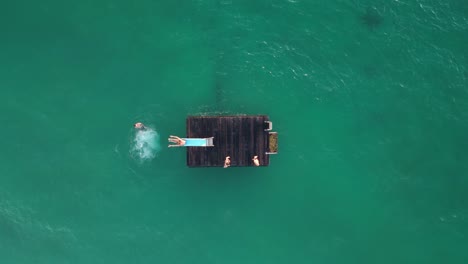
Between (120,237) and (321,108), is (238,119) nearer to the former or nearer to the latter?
(321,108)

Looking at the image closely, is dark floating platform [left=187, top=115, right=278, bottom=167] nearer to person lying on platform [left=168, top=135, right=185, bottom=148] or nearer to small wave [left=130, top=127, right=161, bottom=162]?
person lying on platform [left=168, top=135, right=185, bottom=148]

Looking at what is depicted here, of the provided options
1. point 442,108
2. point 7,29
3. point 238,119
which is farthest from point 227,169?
point 7,29

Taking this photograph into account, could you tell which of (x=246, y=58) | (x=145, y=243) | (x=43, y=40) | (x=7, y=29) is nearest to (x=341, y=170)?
(x=246, y=58)

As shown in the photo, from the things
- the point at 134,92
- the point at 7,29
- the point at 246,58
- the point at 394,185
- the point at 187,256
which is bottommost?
the point at 187,256

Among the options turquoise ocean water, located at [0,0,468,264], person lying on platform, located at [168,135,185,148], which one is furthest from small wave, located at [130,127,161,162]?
person lying on platform, located at [168,135,185,148]

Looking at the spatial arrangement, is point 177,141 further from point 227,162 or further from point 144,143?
point 227,162

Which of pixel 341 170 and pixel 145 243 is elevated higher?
pixel 341 170

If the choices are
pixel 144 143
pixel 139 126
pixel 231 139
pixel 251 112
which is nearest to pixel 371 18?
pixel 251 112
